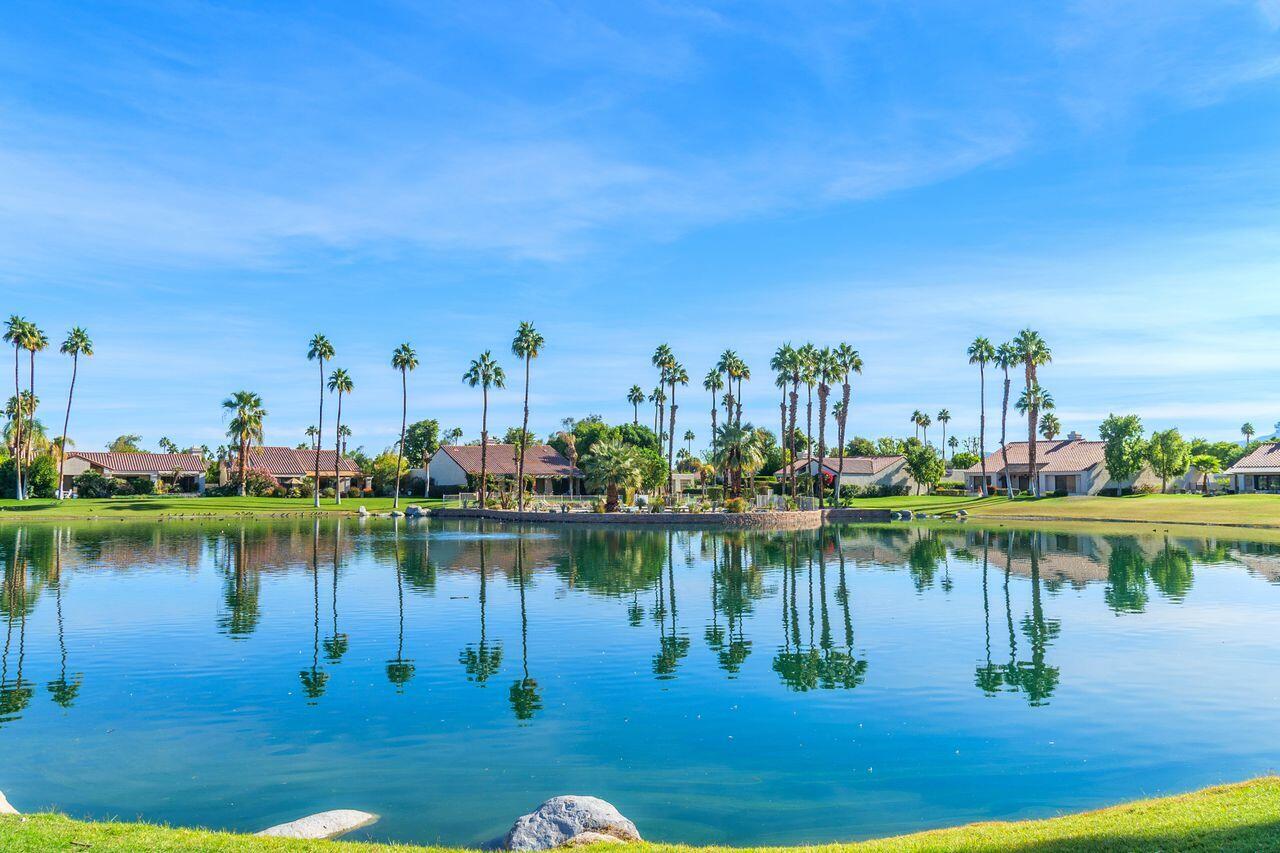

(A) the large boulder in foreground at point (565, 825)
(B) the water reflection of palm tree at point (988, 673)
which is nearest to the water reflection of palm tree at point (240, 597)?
(A) the large boulder in foreground at point (565, 825)

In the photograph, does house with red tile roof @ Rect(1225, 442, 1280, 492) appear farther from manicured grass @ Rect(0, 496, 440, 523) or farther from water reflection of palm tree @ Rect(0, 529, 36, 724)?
water reflection of palm tree @ Rect(0, 529, 36, 724)

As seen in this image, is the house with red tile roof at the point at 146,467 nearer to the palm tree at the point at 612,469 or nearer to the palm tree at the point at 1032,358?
the palm tree at the point at 612,469

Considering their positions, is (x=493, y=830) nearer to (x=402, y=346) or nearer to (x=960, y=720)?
(x=960, y=720)

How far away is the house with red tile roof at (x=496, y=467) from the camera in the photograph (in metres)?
Result: 104

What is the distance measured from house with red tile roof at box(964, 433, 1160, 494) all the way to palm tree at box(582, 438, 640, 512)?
40783 millimetres

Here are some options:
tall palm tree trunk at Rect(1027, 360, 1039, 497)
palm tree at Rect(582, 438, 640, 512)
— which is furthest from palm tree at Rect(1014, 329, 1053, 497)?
Result: palm tree at Rect(582, 438, 640, 512)

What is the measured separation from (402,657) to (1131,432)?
308 feet

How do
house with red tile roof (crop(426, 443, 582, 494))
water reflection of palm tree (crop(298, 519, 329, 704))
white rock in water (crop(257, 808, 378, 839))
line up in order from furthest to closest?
house with red tile roof (crop(426, 443, 582, 494))
water reflection of palm tree (crop(298, 519, 329, 704))
white rock in water (crop(257, 808, 378, 839))

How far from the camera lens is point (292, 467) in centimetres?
11300

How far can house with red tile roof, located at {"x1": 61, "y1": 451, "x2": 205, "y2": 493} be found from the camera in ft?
360

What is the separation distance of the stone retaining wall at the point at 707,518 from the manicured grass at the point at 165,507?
19.2m

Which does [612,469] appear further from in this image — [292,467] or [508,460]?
[292,467]

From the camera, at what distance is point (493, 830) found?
11.8 m

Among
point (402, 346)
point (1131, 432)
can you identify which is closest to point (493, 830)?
point (402, 346)
